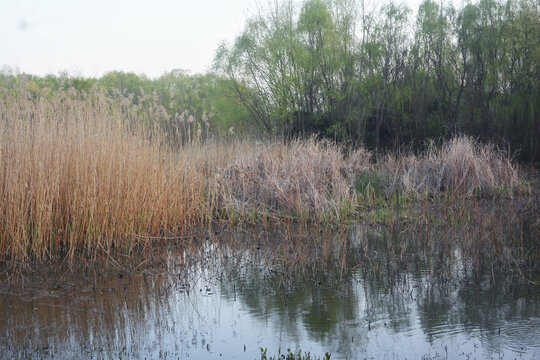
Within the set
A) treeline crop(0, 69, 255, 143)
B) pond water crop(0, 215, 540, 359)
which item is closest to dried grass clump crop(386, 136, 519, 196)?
treeline crop(0, 69, 255, 143)

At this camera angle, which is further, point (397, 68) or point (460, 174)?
point (397, 68)

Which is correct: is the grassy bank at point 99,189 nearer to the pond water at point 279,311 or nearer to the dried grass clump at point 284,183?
the dried grass clump at point 284,183

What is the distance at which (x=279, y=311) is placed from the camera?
3.85 meters

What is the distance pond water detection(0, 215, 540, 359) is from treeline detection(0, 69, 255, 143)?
8.32 ft

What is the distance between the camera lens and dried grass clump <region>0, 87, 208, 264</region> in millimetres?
5176

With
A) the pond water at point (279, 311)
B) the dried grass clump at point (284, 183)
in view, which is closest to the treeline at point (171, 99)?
the dried grass clump at point (284, 183)

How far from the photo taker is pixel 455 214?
762 centimetres

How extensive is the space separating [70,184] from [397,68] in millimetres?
15438

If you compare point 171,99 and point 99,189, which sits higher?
point 171,99

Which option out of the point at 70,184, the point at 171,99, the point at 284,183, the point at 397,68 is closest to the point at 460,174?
the point at 284,183

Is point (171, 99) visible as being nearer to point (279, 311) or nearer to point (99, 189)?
point (99, 189)

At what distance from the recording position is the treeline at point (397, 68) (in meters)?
17.6

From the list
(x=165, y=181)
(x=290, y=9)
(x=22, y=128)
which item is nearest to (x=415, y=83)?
(x=290, y=9)

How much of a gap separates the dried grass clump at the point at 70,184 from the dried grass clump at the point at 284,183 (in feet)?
6.43
